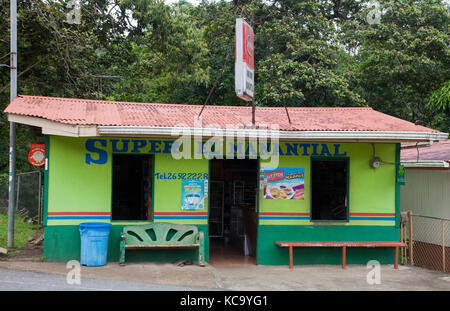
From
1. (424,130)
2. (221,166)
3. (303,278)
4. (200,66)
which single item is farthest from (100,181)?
(200,66)

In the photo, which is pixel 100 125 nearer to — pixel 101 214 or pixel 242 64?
pixel 101 214

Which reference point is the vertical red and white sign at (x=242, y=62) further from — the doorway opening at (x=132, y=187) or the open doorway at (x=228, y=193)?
the open doorway at (x=228, y=193)

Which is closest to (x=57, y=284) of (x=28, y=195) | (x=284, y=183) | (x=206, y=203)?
(x=206, y=203)

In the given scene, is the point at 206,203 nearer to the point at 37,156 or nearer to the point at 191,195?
the point at 191,195

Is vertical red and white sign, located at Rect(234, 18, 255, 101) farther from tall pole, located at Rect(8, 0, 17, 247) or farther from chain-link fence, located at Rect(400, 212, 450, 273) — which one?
tall pole, located at Rect(8, 0, 17, 247)

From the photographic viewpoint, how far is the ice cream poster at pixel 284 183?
11.3 m

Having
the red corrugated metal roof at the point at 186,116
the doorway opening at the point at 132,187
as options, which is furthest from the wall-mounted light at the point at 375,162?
the doorway opening at the point at 132,187

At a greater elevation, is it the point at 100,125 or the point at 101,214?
the point at 100,125

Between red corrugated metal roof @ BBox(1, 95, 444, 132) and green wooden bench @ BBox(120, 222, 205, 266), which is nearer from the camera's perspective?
red corrugated metal roof @ BBox(1, 95, 444, 132)

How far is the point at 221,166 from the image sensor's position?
15641 mm

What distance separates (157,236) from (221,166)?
214 inches

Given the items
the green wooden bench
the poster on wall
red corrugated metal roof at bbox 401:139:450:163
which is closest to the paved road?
the green wooden bench

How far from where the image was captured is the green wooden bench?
10.4m

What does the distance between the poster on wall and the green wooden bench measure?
49cm
